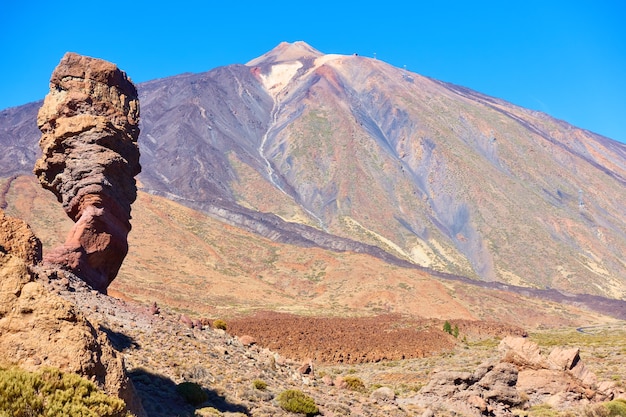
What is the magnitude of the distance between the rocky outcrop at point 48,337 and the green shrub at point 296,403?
7.57 meters

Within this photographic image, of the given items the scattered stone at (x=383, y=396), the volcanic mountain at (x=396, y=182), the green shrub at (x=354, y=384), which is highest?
the volcanic mountain at (x=396, y=182)

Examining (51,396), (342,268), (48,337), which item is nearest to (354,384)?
(48,337)

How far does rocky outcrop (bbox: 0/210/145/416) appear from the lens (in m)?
7.79

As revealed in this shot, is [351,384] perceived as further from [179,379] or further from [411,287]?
[411,287]

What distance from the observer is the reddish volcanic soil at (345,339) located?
37.4m

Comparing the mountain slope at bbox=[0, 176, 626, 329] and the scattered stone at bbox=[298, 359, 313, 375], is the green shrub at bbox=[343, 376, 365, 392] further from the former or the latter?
the mountain slope at bbox=[0, 176, 626, 329]

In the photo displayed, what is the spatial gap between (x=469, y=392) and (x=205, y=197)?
108967 mm

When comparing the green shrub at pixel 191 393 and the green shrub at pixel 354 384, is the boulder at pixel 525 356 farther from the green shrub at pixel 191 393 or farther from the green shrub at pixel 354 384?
the green shrub at pixel 191 393

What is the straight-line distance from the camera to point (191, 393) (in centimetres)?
1340

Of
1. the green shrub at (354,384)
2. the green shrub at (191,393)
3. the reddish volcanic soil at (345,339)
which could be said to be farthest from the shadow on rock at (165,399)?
the reddish volcanic soil at (345,339)

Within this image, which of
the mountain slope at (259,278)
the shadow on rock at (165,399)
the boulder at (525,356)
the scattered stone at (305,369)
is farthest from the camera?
the mountain slope at (259,278)

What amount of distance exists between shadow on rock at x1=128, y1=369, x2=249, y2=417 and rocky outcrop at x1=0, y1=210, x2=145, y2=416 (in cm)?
329

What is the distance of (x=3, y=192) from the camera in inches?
3199

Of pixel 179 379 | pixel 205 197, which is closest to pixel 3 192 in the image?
pixel 205 197
